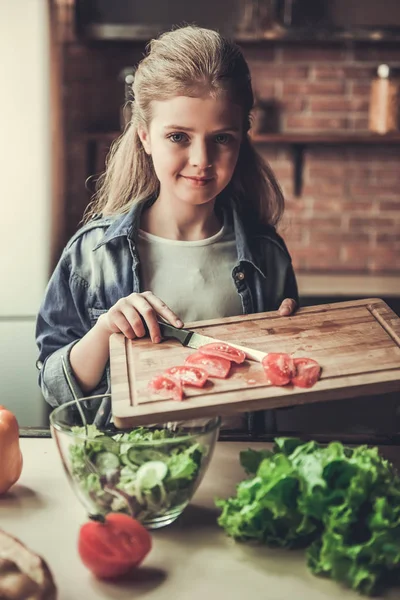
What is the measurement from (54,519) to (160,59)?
3.00 feet

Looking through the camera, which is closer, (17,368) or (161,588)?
(161,588)

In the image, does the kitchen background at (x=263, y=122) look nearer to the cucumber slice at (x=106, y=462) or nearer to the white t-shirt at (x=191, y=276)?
the white t-shirt at (x=191, y=276)

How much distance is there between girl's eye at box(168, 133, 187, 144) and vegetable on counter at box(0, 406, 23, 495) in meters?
0.60

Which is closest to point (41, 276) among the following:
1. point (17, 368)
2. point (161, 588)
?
point (17, 368)

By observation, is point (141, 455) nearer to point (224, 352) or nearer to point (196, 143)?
point (224, 352)

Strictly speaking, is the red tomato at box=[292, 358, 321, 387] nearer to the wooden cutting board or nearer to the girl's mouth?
the wooden cutting board

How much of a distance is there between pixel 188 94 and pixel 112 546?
0.87 metres

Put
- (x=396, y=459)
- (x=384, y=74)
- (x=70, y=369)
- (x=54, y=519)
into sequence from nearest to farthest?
(x=54, y=519)
(x=396, y=459)
(x=70, y=369)
(x=384, y=74)

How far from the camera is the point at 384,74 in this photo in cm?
343

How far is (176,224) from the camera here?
5.56 feet

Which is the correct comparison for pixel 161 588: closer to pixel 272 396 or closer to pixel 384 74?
pixel 272 396

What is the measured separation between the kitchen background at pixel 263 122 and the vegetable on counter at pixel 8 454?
2138 mm

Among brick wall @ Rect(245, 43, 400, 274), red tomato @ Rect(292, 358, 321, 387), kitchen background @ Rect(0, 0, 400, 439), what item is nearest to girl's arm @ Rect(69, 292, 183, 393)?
red tomato @ Rect(292, 358, 321, 387)

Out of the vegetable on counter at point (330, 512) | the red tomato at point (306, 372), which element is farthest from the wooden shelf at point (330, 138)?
the vegetable on counter at point (330, 512)
